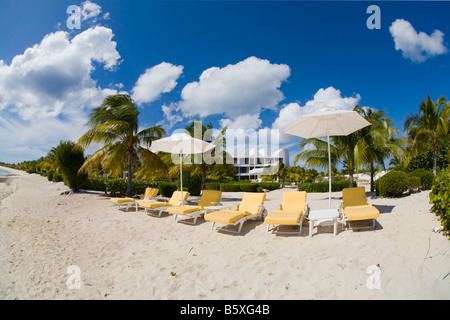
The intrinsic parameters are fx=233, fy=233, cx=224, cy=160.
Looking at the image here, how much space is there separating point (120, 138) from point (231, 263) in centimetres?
1052

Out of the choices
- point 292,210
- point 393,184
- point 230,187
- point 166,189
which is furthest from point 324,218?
point 230,187

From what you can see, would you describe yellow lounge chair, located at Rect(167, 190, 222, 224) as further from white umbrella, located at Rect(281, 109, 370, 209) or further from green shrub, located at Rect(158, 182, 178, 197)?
green shrub, located at Rect(158, 182, 178, 197)

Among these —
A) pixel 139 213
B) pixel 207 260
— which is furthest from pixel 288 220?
pixel 139 213

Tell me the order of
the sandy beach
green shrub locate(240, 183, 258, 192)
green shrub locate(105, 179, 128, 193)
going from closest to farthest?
1. the sandy beach
2. green shrub locate(105, 179, 128, 193)
3. green shrub locate(240, 183, 258, 192)

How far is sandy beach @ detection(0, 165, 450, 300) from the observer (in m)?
3.30

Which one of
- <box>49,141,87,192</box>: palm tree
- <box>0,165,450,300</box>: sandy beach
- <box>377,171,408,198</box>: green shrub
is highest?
<box>49,141,87,192</box>: palm tree

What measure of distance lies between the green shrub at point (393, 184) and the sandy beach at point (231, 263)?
3806 mm

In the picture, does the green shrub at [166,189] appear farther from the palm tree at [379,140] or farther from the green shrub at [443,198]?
the green shrub at [443,198]

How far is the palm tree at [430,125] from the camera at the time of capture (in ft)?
47.3

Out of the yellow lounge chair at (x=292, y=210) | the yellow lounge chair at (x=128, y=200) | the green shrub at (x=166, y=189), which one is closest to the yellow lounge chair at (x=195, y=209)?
the yellow lounge chair at (x=292, y=210)

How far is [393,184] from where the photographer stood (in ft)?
29.9

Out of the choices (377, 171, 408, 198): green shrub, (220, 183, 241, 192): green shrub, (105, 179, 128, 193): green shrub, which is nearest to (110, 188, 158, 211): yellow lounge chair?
(105, 179, 128, 193): green shrub

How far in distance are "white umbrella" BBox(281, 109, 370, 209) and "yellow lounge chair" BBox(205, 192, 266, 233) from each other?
75.3 inches
